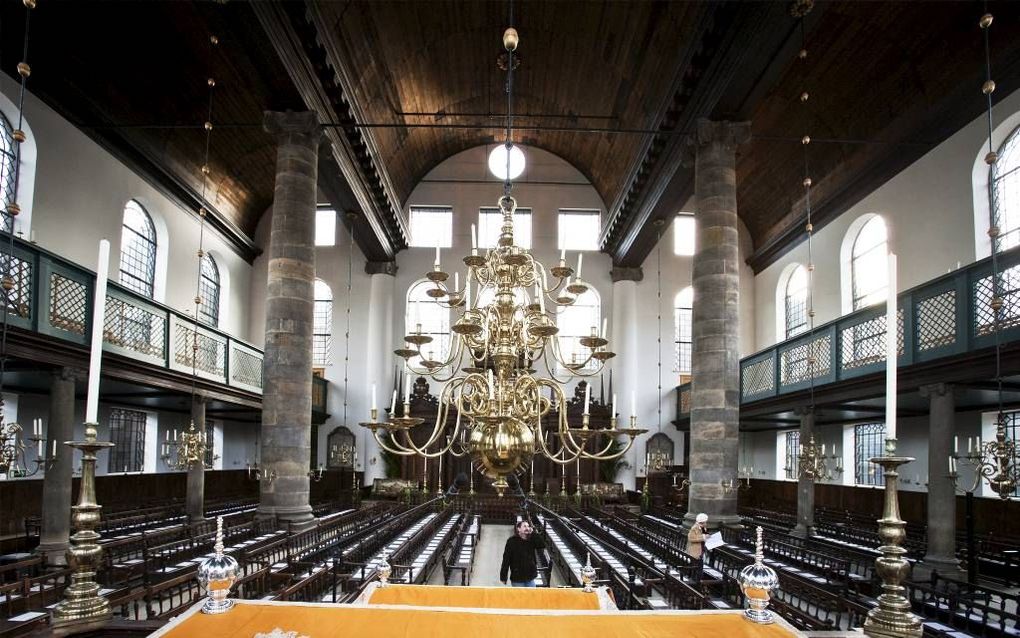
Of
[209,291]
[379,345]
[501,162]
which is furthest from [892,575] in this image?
[501,162]

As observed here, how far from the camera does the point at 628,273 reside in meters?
28.5

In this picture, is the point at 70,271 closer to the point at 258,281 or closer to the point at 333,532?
the point at 333,532

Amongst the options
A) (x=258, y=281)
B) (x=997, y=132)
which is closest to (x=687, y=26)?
(x=997, y=132)

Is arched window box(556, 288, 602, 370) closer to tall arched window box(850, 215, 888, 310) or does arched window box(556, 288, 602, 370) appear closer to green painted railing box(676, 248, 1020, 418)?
tall arched window box(850, 215, 888, 310)

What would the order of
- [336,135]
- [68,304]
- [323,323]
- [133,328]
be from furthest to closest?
[323,323] < [336,135] < [133,328] < [68,304]

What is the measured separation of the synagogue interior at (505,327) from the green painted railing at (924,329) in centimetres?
8

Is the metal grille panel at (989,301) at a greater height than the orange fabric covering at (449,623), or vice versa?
the metal grille panel at (989,301)

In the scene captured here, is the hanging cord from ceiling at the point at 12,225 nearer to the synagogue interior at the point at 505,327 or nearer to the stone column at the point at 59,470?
the synagogue interior at the point at 505,327

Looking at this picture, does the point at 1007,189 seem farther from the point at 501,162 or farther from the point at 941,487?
the point at 501,162

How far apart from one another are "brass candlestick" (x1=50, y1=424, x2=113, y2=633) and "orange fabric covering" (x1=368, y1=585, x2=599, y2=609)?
190 centimetres

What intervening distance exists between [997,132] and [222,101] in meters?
18.5

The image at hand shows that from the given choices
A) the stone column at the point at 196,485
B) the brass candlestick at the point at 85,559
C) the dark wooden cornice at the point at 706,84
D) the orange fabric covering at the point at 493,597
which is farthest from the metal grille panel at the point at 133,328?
the dark wooden cornice at the point at 706,84

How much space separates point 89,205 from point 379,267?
12.3 meters

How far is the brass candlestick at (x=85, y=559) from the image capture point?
11.0ft
